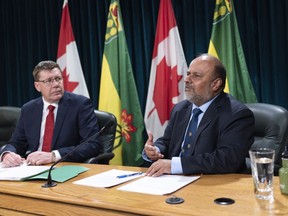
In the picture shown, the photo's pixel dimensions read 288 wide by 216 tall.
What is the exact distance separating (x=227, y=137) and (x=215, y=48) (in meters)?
1.61

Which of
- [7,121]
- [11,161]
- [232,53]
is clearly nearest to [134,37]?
[232,53]

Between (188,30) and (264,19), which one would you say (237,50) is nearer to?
(264,19)

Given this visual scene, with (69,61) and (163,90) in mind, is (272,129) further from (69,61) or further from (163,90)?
(69,61)

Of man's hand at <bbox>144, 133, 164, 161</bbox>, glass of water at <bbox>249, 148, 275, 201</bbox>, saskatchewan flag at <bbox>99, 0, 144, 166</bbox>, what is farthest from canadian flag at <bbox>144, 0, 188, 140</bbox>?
glass of water at <bbox>249, 148, 275, 201</bbox>

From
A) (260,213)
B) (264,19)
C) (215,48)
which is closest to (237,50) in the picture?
(215,48)

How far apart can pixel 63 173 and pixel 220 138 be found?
35.6 inches

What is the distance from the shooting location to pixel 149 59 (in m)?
4.11

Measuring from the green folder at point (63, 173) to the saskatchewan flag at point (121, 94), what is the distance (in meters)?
1.64

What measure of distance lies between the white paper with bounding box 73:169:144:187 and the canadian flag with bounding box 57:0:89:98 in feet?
7.00

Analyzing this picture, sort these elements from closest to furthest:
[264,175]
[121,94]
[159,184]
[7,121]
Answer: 1. [264,175]
2. [159,184]
3. [7,121]
4. [121,94]

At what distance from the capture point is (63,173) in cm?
203

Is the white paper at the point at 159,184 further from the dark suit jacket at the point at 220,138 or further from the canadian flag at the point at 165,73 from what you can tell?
the canadian flag at the point at 165,73

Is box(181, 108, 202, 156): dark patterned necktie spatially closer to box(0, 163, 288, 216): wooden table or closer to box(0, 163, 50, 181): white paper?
box(0, 163, 288, 216): wooden table

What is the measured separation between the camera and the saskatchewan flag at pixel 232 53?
334cm
